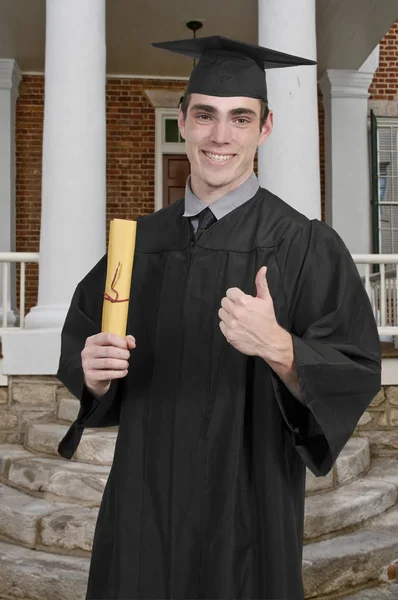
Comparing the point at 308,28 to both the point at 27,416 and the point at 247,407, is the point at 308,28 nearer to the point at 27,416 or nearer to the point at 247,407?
the point at 27,416

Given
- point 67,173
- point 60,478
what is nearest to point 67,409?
point 60,478

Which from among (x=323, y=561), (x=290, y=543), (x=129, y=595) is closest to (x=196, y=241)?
(x=290, y=543)

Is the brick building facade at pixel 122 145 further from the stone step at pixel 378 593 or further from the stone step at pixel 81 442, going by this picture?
the stone step at pixel 378 593

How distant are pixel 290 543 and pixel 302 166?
409 centimetres

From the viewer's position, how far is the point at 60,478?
4.44m

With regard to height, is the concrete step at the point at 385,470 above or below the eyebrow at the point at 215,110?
below

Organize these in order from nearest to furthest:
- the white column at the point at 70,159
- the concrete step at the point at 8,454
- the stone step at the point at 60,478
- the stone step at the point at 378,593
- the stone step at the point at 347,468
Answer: the stone step at the point at 378,593 < the stone step at the point at 60,478 < the stone step at the point at 347,468 < the concrete step at the point at 8,454 < the white column at the point at 70,159

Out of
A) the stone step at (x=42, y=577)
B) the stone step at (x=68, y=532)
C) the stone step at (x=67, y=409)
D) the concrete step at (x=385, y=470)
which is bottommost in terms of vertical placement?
the stone step at (x=42, y=577)

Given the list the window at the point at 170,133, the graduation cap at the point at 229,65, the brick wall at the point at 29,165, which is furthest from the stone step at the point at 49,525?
the window at the point at 170,133

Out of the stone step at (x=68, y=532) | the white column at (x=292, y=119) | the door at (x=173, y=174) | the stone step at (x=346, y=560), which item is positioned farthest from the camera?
the door at (x=173, y=174)

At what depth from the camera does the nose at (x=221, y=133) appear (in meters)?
1.59

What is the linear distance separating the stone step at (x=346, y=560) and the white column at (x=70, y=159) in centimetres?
270

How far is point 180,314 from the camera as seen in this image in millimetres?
1627

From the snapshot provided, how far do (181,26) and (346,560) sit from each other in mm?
6177
